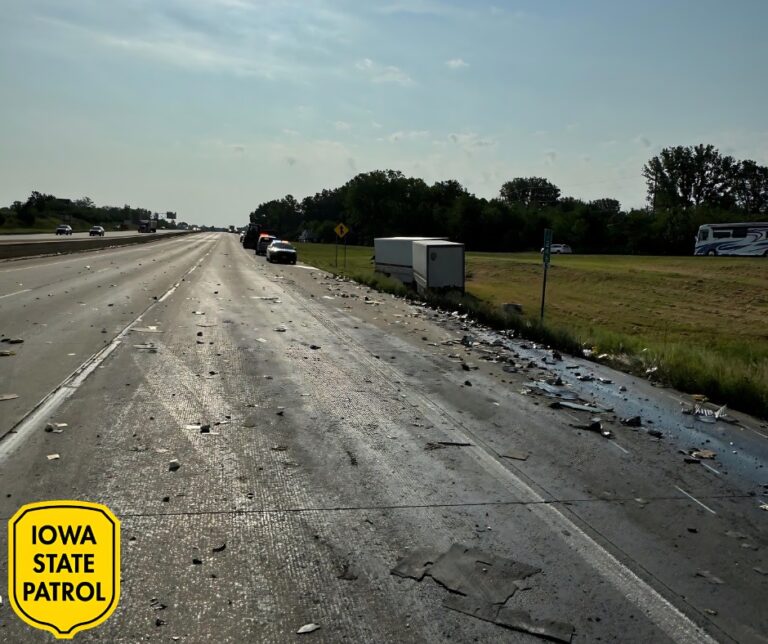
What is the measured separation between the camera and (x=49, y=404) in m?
8.18

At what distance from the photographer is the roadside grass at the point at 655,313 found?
39.7 feet

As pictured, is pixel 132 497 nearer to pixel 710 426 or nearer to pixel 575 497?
pixel 575 497

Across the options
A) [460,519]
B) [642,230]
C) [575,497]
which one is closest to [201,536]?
[460,519]

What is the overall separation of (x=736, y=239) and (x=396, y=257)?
46010mm

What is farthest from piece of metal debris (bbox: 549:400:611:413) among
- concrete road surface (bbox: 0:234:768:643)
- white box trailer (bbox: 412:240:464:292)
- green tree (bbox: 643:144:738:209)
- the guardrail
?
green tree (bbox: 643:144:738:209)

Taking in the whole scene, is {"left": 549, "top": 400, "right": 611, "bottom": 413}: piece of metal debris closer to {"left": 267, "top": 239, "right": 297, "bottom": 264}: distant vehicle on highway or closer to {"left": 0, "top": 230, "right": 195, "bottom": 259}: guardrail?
{"left": 0, "top": 230, "right": 195, "bottom": 259}: guardrail

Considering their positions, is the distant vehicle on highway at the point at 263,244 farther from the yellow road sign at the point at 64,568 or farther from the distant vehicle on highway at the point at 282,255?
the yellow road sign at the point at 64,568

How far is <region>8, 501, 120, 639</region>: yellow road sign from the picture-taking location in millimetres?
3174

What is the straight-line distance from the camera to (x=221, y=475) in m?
5.99

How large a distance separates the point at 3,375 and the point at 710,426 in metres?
9.83

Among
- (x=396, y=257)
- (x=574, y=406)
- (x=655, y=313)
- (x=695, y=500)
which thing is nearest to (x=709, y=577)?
(x=695, y=500)

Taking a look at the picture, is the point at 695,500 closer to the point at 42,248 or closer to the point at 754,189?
the point at 42,248

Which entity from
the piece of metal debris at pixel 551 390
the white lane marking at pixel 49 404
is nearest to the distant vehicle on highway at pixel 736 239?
the piece of metal debris at pixel 551 390

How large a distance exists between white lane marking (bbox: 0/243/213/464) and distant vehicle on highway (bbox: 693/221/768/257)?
66239 millimetres
